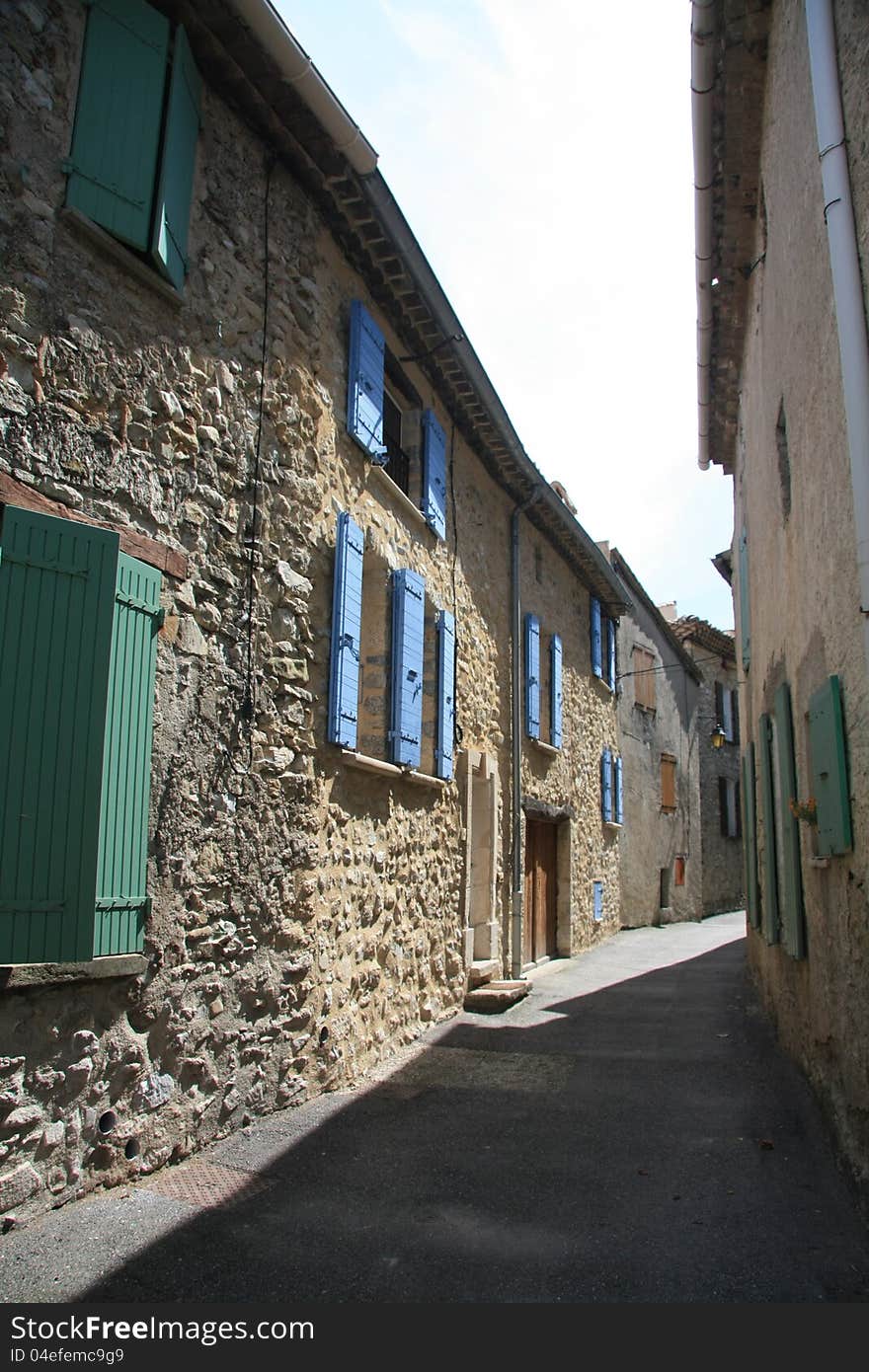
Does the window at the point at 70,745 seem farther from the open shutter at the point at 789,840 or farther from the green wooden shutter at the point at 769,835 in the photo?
the green wooden shutter at the point at 769,835

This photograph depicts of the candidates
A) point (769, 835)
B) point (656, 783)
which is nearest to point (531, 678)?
point (769, 835)

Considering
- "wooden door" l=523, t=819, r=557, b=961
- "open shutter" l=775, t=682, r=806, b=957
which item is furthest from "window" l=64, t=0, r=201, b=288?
"wooden door" l=523, t=819, r=557, b=961

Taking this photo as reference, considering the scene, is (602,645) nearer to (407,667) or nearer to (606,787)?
(606,787)

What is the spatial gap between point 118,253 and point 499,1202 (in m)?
4.56

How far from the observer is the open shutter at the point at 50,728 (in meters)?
3.62

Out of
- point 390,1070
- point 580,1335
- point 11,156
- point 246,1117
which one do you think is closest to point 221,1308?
point 580,1335

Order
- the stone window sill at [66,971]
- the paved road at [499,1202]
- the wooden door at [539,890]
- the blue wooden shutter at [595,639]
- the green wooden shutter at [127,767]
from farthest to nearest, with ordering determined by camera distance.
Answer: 1. the blue wooden shutter at [595,639]
2. the wooden door at [539,890]
3. the green wooden shutter at [127,767]
4. the stone window sill at [66,971]
5. the paved road at [499,1202]

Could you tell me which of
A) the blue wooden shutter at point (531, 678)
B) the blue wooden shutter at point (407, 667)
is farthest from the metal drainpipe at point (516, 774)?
the blue wooden shutter at point (407, 667)

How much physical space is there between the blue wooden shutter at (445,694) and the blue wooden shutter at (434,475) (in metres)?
0.79

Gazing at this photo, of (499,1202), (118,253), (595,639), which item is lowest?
(499,1202)

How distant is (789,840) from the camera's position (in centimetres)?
549

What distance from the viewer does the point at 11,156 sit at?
13.0 feet

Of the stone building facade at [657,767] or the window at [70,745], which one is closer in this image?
the window at [70,745]

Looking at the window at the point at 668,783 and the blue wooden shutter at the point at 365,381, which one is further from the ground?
the blue wooden shutter at the point at 365,381
